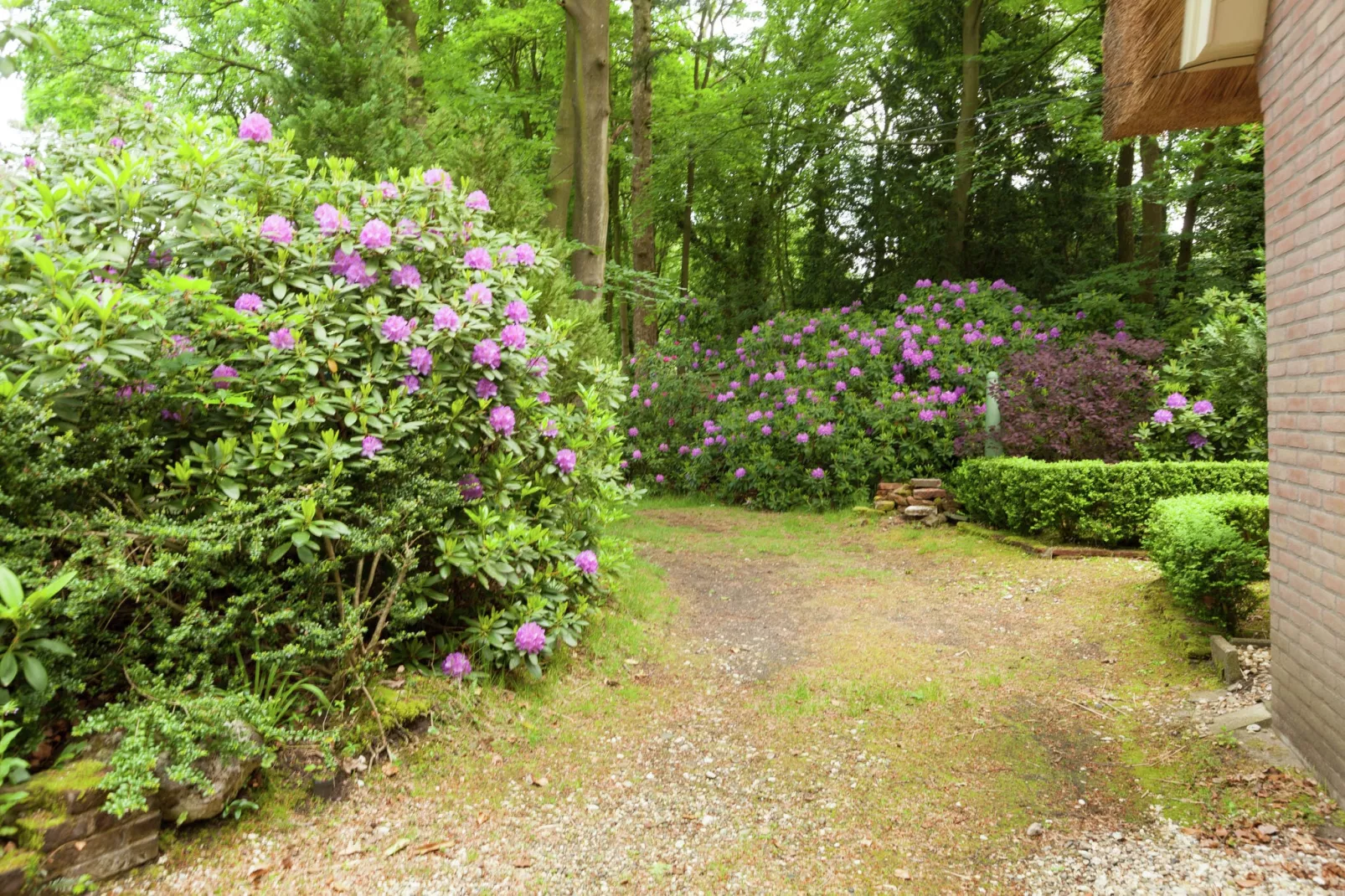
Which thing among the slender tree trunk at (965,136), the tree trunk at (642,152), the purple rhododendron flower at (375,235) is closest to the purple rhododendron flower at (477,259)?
the purple rhododendron flower at (375,235)

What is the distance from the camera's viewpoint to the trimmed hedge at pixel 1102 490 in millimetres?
6609

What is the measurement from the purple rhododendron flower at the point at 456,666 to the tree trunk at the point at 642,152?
8.07 metres

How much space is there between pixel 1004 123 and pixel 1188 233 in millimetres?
3584

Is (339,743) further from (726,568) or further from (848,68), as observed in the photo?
(848,68)

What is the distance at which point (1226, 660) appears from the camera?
4.15 metres

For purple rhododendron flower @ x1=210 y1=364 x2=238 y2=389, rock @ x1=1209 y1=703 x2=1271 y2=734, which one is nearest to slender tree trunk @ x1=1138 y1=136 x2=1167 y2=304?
rock @ x1=1209 y1=703 x2=1271 y2=734

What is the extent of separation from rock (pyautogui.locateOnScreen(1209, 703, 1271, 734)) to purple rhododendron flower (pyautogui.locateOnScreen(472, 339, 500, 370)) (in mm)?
3614

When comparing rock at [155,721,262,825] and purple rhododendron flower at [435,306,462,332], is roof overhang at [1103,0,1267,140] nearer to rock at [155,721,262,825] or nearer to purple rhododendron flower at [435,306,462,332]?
purple rhododendron flower at [435,306,462,332]

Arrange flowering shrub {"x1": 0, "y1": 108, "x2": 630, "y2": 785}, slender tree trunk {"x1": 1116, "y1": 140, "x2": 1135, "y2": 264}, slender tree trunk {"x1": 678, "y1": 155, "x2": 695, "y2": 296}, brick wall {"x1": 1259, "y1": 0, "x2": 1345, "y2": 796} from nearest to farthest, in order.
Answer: flowering shrub {"x1": 0, "y1": 108, "x2": 630, "y2": 785} → brick wall {"x1": 1259, "y1": 0, "x2": 1345, "y2": 796} → slender tree trunk {"x1": 1116, "y1": 140, "x2": 1135, "y2": 264} → slender tree trunk {"x1": 678, "y1": 155, "x2": 695, "y2": 296}

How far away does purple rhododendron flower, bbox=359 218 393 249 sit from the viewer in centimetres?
352

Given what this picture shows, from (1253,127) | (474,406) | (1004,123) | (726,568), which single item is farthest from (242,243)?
(1004,123)

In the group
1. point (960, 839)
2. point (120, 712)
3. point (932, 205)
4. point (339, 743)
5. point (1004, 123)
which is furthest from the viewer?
point (932, 205)

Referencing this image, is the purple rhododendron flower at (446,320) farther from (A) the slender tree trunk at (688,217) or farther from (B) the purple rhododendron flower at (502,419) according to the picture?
(A) the slender tree trunk at (688,217)

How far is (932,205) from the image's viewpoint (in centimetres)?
1470
